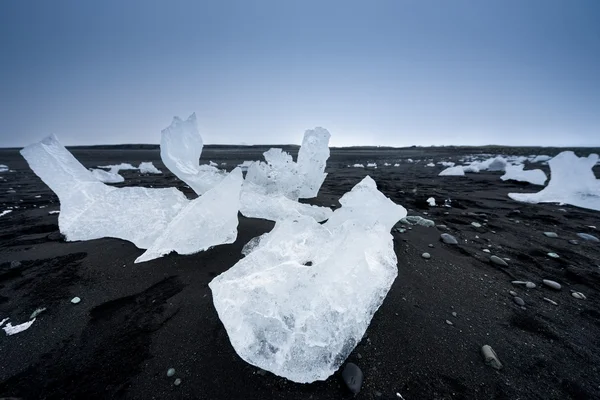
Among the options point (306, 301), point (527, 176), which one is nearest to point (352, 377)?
point (306, 301)

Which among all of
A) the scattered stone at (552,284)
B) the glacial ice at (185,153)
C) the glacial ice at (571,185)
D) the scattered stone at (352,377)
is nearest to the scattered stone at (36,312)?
the scattered stone at (352,377)

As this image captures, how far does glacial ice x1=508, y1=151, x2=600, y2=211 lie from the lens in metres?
4.75

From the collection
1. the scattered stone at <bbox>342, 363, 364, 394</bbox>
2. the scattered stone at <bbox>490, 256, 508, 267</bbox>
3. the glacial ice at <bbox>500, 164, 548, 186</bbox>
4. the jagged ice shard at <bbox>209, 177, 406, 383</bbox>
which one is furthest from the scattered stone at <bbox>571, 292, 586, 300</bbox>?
the glacial ice at <bbox>500, 164, 548, 186</bbox>

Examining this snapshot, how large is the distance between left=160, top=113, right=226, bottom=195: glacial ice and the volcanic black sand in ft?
4.77

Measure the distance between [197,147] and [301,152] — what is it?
6.83ft

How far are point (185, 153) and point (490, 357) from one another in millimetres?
4338

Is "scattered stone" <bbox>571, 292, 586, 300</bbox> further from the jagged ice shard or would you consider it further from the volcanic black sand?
the jagged ice shard

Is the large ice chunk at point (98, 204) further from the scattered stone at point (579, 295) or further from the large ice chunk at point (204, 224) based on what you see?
the scattered stone at point (579, 295)

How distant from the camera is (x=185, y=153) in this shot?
400 centimetres

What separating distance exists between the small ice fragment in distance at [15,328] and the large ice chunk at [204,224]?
0.77m

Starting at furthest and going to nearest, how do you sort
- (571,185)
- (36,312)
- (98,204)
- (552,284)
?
1. (571,185)
2. (98,204)
3. (552,284)
4. (36,312)

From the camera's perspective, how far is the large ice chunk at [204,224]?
2.35m

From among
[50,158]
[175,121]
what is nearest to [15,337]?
[50,158]

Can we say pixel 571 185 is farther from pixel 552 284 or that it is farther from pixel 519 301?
pixel 519 301
